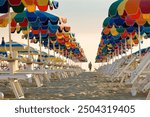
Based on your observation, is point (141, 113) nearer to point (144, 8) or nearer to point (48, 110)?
point (48, 110)

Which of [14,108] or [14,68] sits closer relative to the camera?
[14,108]

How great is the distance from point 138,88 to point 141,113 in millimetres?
4168

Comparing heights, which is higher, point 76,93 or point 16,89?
point 16,89

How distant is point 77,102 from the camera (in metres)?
4.76

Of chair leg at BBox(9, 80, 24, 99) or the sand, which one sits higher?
chair leg at BBox(9, 80, 24, 99)

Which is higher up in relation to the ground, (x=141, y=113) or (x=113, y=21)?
(x=113, y=21)

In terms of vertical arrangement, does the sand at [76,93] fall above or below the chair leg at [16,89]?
below

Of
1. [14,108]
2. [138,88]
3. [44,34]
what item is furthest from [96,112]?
[44,34]

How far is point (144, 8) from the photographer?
9.41 m

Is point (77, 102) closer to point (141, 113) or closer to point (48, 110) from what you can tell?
point (48, 110)

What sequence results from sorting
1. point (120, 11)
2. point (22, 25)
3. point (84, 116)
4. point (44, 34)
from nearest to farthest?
point (84, 116) → point (120, 11) → point (22, 25) → point (44, 34)

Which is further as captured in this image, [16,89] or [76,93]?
[76,93]

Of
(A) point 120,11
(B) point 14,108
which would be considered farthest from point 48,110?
(A) point 120,11

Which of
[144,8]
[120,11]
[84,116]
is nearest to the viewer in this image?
[84,116]
